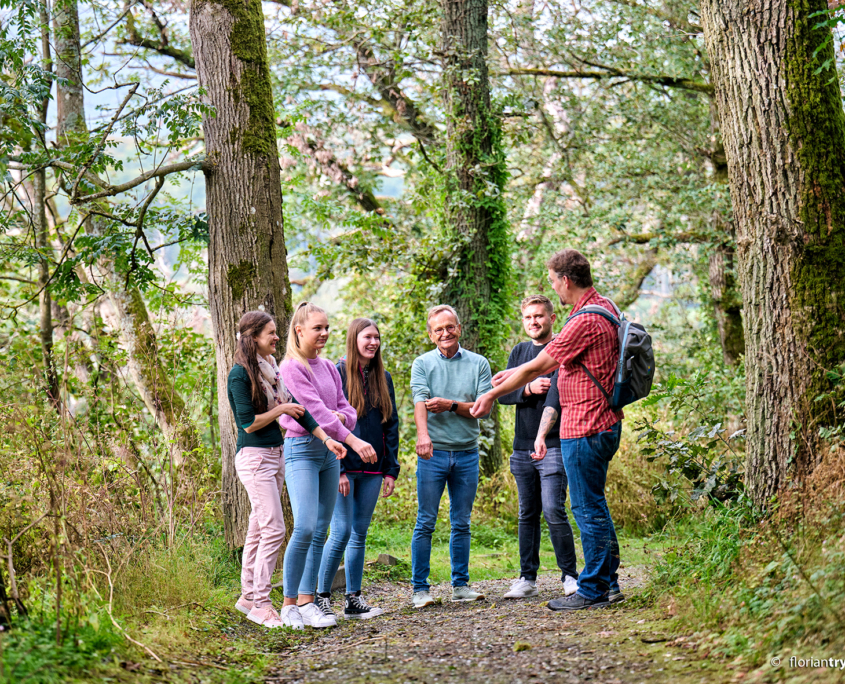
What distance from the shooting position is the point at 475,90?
10.3 meters

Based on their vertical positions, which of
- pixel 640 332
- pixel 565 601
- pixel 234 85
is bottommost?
pixel 565 601

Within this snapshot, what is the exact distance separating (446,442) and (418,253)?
17.5ft

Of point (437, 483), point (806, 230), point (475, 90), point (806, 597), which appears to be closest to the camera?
point (806, 597)

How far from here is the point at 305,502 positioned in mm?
4715

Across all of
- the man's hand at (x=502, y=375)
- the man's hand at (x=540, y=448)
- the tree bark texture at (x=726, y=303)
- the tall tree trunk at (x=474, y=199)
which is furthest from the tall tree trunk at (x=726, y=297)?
the man's hand at (x=540, y=448)

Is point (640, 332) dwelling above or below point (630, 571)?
above

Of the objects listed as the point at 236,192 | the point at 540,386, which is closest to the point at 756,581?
the point at 540,386

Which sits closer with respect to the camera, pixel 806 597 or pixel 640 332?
pixel 806 597

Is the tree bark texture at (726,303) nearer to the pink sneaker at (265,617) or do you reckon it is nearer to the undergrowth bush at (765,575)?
the undergrowth bush at (765,575)

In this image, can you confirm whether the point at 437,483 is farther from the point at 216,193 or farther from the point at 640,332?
the point at 216,193

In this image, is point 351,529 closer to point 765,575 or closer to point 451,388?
point 451,388

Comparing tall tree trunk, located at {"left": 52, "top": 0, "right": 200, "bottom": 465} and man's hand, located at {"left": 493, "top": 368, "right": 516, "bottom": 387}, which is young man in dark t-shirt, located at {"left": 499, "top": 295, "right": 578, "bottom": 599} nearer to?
man's hand, located at {"left": 493, "top": 368, "right": 516, "bottom": 387}

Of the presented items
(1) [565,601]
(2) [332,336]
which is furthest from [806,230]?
(2) [332,336]

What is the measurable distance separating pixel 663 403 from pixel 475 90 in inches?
205
